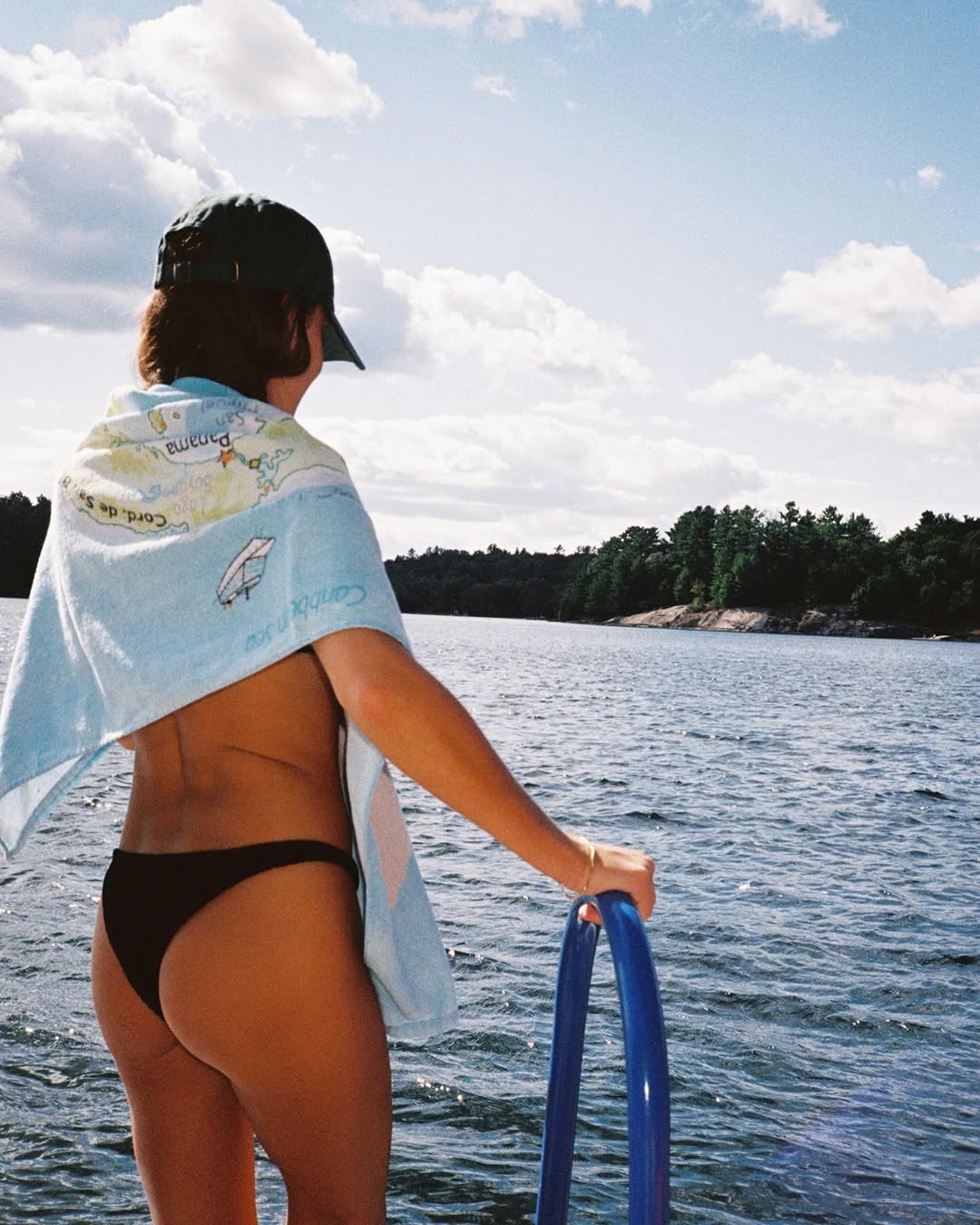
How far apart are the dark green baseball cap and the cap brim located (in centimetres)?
4

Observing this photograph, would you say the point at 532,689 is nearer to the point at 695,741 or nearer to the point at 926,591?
the point at 695,741

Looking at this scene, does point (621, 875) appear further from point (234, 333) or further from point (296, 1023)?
point (234, 333)

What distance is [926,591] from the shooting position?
415ft

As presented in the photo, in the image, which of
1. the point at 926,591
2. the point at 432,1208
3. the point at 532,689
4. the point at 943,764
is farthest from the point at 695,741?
the point at 926,591

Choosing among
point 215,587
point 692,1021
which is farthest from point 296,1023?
point 692,1021

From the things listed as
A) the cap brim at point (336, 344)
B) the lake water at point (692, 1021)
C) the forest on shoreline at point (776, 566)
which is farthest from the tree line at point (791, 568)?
the cap brim at point (336, 344)

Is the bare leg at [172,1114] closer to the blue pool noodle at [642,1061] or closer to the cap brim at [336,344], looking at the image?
the blue pool noodle at [642,1061]

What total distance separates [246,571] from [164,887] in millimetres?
482

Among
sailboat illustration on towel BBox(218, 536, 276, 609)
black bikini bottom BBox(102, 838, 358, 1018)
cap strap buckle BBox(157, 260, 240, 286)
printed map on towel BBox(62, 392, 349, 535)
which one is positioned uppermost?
cap strap buckle BBox(157, 260, 240, 286)

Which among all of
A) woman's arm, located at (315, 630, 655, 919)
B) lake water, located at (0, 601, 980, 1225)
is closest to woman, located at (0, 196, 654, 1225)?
woman's arm, located at (315, 630, 655, 919)

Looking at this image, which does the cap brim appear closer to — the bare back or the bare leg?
the bare back

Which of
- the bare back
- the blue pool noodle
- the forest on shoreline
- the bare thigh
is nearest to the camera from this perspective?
the blue pool noodle

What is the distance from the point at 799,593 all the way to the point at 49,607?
141 metres

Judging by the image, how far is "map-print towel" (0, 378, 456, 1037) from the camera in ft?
5.39
